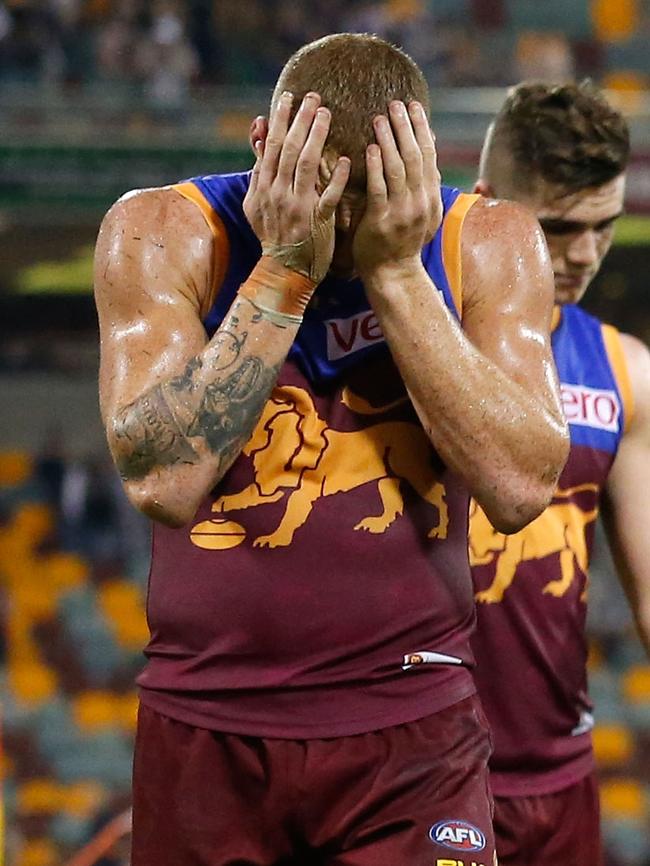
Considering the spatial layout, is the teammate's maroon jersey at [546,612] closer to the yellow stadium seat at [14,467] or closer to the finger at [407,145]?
the finger at [407,145]

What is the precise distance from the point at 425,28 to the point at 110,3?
7.27 feet

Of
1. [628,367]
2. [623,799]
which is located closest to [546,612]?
[628,367]

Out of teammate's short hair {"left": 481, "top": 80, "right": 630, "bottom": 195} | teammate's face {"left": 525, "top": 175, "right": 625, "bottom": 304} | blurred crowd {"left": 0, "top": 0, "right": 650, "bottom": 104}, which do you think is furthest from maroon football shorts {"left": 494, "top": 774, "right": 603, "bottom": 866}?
blurred crowd {"left": 0, "top": 0, "right": 650, "bottom": 104}

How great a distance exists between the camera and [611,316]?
37.9ft

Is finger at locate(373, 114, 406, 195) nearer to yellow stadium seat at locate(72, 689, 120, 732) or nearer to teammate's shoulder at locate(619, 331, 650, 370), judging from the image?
teammate's shoulder at locate(619, 331, 650, 370)

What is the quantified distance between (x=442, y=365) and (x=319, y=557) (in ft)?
1.09

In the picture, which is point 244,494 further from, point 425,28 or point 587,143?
point 425,28

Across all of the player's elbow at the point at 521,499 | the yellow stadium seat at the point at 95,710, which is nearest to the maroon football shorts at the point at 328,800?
the player's elbow at the point at 521,499

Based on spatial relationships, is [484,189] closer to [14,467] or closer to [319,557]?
[319,557]

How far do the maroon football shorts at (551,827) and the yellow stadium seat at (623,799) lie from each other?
23.3ft

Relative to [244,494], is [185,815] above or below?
below

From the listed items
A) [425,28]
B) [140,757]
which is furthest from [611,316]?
[140,757]

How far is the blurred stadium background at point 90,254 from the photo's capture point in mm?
9805

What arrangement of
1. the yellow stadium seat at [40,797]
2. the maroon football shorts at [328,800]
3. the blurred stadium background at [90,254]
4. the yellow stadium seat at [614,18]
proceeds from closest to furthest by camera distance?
1. the maroon football shorts at [328,800]
2. the yellow stadium seat at [40,797]
3. the blurred stadium background at [90,254]
4. the yellow stadium seat at [614,18]
